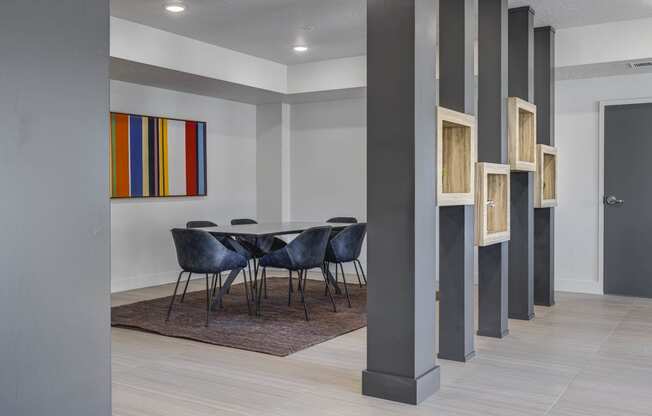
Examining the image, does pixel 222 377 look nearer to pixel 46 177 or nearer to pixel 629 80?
pixel 46 177

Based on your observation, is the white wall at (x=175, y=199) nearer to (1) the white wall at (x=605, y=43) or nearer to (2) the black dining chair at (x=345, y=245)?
(2) the black dining chair at (x=345, y=245)

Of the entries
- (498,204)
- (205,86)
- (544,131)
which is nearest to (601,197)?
(544,131)

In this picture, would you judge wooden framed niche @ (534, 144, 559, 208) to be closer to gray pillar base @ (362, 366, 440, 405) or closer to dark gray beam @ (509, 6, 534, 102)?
dark gray beam @ (509, 6, 534, 102)

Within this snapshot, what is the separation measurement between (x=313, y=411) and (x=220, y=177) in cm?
521

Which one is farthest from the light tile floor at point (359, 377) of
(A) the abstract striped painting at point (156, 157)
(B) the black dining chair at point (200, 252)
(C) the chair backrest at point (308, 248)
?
(A) the abstract striped painting at point (156, 157)

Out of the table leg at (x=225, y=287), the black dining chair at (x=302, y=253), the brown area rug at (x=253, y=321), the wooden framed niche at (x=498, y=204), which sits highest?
the wooden framed niche at (x=498, y=204)

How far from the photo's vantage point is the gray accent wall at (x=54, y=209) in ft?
3.08

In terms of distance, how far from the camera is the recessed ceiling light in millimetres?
4883

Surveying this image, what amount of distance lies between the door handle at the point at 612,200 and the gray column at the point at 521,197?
69.1 inches

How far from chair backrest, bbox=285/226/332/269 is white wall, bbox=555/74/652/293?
285 centimetres

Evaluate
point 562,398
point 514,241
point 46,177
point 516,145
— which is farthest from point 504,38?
point 46,177

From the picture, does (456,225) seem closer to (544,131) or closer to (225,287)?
(544,131)

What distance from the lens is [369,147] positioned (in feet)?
10.4

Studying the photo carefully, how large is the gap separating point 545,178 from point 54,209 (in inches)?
205
